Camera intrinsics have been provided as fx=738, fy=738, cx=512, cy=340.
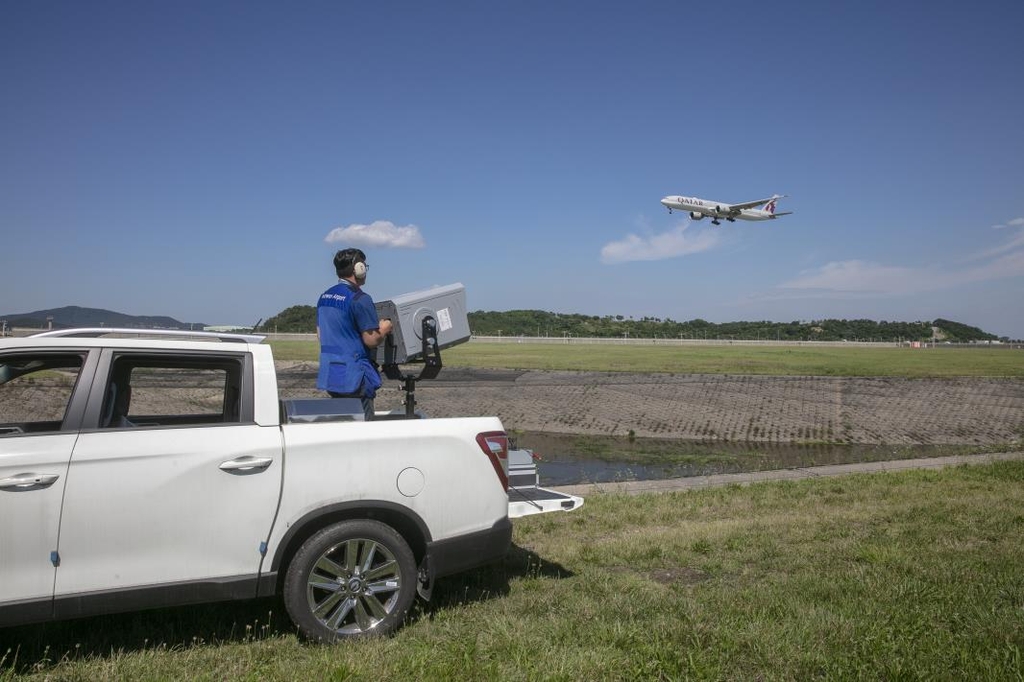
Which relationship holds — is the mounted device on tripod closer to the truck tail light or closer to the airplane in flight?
the truck tail light

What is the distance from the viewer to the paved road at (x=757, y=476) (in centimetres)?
1034

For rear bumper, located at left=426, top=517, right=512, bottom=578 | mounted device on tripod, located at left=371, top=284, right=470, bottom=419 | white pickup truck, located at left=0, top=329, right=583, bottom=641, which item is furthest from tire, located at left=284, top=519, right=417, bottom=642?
mounted device on tripod, located at left=371, top=284, right=470, bottom=419

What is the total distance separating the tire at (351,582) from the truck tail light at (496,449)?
0.78 m

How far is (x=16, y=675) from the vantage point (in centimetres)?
371

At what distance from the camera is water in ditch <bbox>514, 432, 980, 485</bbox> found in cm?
1702

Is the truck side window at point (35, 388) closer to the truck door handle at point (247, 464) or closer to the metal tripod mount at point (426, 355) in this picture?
the truck door handle at point (247, 464)

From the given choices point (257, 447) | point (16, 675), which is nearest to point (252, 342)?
→ point (257, 447)

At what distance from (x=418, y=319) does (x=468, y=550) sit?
6.86 ft

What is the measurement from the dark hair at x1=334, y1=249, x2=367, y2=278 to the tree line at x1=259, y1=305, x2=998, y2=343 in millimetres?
109670

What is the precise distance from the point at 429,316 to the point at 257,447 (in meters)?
2.19

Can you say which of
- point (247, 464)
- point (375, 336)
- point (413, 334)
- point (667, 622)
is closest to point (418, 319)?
point (413, 334)

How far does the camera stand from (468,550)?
15.6 feet

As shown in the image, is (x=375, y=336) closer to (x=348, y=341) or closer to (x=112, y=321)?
(x=348, y=341)

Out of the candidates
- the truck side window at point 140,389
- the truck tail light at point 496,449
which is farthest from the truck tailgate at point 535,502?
the truck side window at point 140,389
